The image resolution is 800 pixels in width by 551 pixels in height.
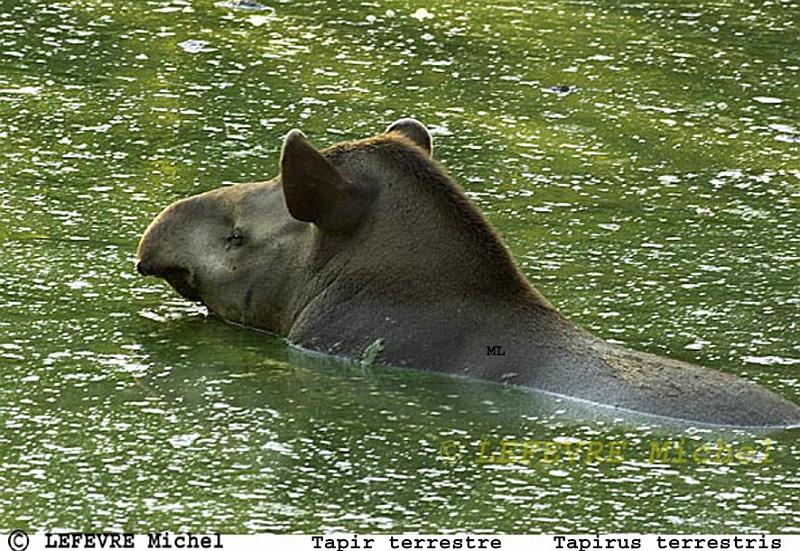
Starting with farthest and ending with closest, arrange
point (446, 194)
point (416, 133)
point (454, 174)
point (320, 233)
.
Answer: point (454, 174) → point (416, 133) → point (320, 233) → point (446, 194)

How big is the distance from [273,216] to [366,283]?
0.45m

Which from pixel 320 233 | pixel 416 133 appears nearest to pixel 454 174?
pixel 416 133

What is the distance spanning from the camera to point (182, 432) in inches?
258

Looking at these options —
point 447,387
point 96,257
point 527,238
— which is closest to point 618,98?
point 527,238

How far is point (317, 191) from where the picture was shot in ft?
23.8

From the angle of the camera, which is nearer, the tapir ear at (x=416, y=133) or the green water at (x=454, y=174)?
the green water at (x=454, y=174)

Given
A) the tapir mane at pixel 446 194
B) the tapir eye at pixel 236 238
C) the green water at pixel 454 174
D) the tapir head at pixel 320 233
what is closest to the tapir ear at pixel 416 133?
the tapir head at pixel 320 233

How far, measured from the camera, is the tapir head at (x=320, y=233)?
23.5ft

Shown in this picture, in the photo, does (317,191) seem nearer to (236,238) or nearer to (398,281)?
(398,281)

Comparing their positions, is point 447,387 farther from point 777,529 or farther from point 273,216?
point 777,529

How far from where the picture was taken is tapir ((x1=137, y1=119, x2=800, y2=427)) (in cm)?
683

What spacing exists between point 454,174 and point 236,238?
1.94 metres

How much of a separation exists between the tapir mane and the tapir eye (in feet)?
1.44

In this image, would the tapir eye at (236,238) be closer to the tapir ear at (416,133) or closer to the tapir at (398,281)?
the tapir at (398,281)
